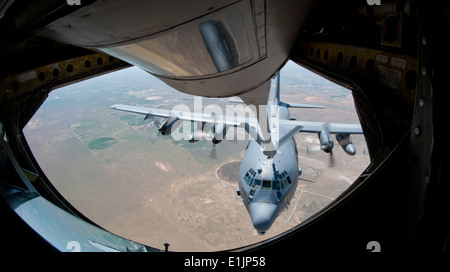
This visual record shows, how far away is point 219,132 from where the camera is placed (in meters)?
11.6

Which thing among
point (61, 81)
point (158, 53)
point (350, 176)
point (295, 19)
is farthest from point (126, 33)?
point (350, 176)

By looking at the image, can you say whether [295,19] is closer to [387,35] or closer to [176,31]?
[387,35]

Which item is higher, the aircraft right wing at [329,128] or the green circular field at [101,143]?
the aircraft right wing at [329,128]

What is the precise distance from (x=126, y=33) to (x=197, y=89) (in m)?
1.18

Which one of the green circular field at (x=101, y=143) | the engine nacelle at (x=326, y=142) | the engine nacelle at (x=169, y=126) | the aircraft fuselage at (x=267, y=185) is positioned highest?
the engine nacelle at (x=169, y=126)

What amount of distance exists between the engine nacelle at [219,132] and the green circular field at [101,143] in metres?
35.0

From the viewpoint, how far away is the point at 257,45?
184cm

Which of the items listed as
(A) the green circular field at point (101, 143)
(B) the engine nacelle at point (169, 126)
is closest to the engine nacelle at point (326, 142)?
(B) the engine nacelle at point (169, 126)

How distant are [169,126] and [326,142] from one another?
26.8 ft

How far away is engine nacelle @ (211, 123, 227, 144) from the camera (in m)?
11.5

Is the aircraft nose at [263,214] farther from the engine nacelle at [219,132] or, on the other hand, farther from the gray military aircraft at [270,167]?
the engine nacelle at [219,132]

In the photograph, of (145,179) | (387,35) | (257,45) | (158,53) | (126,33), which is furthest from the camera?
(145,179)

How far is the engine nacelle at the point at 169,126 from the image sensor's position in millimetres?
12734

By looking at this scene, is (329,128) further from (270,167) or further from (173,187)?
(173,187)
